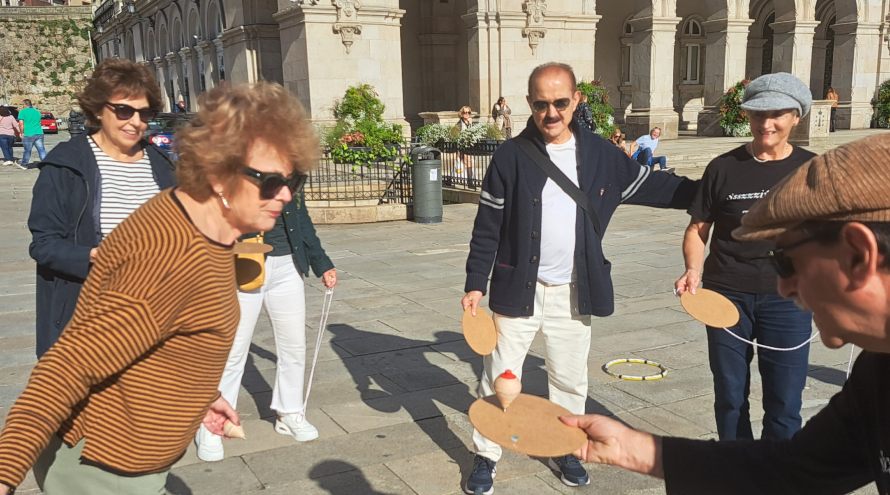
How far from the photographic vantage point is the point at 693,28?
1247 inches

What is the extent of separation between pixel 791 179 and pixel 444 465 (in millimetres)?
3096

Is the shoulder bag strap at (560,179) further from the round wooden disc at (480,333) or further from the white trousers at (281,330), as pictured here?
the white trousers at (281,330)

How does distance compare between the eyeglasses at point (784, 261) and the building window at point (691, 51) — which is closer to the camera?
the eyeglasses at point (784, 261)

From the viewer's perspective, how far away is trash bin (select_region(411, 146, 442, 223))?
12273mm

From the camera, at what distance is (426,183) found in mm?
12414

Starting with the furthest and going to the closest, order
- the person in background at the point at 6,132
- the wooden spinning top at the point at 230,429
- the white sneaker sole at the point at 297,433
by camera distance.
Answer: the person in background at the point at 6,132
the white sneaker sole at the point at 297,433
the wooden spinning top at the point at 230,429

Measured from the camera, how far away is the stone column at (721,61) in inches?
976

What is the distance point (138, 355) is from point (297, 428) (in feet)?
8.90

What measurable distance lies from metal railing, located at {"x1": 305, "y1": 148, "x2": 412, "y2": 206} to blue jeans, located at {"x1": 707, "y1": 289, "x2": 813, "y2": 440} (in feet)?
31.9

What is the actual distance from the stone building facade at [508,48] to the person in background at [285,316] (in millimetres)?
11769

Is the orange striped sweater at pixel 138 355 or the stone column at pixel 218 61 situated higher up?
the stone column at pixel 218 61

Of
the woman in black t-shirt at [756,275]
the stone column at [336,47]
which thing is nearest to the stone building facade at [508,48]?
the stone column at [336,47]

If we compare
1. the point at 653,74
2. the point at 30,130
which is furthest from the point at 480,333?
the point at 30,130

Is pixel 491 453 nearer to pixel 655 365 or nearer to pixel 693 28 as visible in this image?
pixel 655 365
